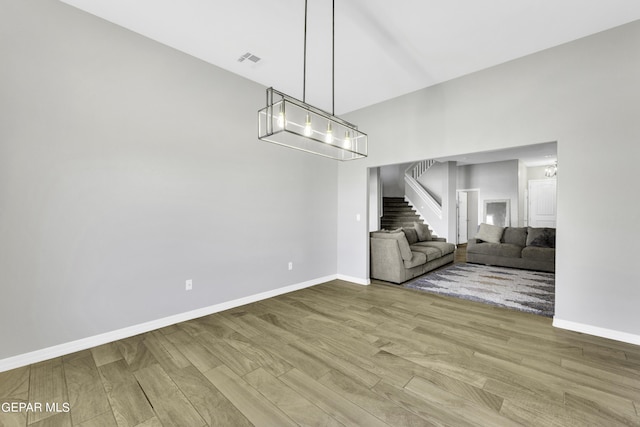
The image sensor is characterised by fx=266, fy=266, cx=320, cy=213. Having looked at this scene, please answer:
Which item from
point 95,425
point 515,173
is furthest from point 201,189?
point 515,173

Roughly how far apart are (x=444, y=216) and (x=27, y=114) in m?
9.21

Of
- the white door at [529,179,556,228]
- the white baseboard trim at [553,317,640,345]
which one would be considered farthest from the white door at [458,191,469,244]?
the white baseboard trim at [553,317,640,345]

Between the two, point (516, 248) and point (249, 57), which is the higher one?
point (249, 57)

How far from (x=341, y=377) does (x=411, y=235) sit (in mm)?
4910

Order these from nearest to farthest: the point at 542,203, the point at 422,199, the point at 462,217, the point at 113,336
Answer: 1. the point at 113,336
2. the point at 542,203
3. the point at 422,199
4. the point at 462,217

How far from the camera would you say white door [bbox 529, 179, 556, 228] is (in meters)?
8.88

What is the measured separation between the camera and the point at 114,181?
272 cm

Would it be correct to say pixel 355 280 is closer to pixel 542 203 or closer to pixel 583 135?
pixel 583 135

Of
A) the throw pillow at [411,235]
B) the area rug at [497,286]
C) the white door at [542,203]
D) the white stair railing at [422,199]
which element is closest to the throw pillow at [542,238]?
the area rug at [497,286]

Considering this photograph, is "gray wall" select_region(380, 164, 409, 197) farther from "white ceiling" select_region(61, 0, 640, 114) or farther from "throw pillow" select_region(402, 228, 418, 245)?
"white ceiling" select_region(61, 0, 640, 114)

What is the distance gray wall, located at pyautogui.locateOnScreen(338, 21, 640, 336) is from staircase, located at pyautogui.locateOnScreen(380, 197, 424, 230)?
539 centimetres

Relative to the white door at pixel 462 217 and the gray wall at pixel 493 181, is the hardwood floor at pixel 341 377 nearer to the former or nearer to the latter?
the gray wall at pixel 493 181

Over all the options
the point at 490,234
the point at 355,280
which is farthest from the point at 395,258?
the point at 490,234

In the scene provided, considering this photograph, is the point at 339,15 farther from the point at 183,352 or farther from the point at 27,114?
the point at 183,352
